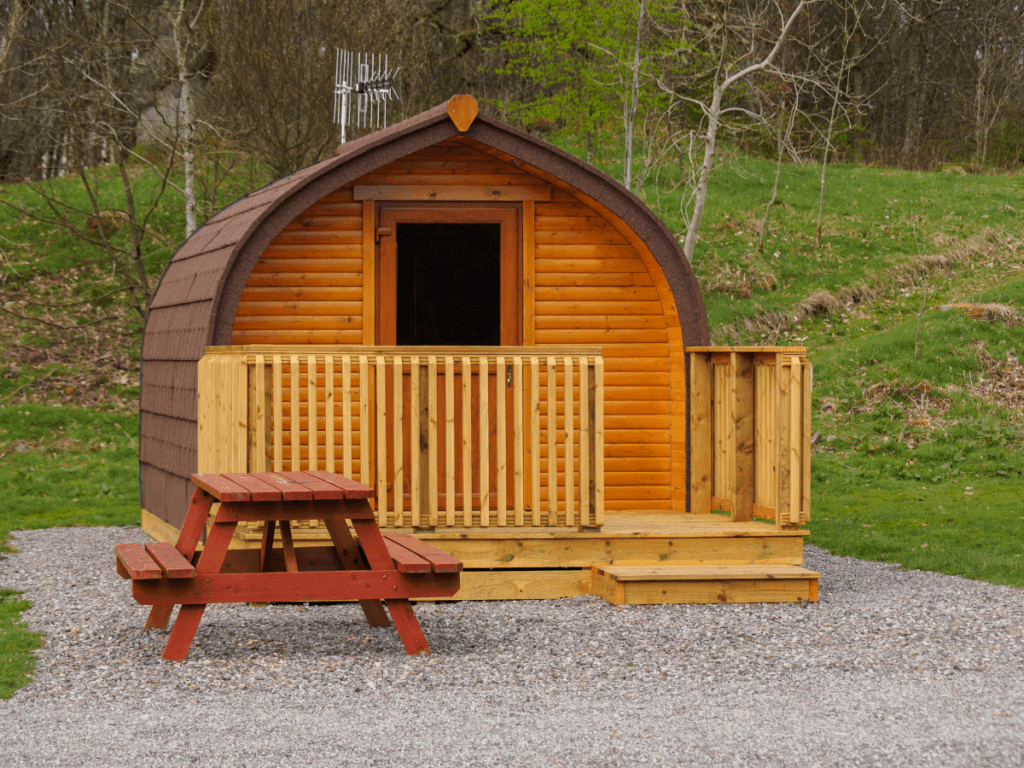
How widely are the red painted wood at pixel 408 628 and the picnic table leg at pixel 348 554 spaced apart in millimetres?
579

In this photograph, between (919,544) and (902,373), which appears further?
(902,373)

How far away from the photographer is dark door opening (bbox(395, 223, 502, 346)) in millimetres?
9547

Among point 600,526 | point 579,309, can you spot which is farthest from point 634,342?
point 600,526

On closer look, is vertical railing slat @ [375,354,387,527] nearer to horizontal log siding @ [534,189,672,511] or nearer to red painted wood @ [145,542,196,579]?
red painted wood @ [145,542,196,579]

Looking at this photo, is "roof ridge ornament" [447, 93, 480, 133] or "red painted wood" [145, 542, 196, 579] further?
"roof ridge ornament" [447, 93, 480, 133]

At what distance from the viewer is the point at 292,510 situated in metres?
5.30

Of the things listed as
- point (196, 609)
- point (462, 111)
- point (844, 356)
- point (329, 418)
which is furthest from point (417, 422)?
point (844, 356)

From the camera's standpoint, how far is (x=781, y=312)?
16.5 metres

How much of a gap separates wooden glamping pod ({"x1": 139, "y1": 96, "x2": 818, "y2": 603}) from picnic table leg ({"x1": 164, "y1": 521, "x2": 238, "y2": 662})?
3.79ft

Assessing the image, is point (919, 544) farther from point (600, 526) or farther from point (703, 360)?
point (600, 526)

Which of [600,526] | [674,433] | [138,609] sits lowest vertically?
[138,609]

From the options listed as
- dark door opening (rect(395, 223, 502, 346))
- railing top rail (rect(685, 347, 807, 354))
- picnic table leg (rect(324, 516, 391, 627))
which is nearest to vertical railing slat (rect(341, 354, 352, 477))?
picnic table leg (rect(324, 516, 391, 627))

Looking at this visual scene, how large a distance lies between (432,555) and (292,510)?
77 centimetres

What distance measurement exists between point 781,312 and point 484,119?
996 centimetres
